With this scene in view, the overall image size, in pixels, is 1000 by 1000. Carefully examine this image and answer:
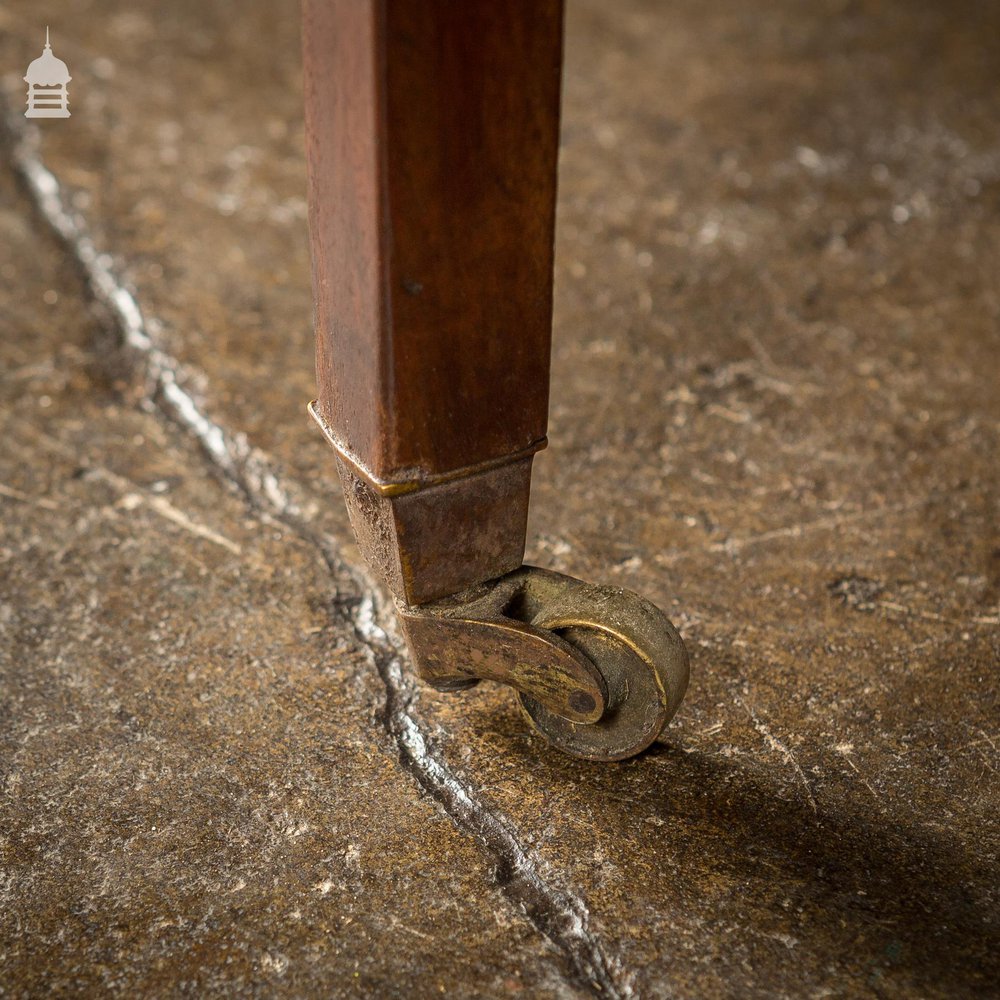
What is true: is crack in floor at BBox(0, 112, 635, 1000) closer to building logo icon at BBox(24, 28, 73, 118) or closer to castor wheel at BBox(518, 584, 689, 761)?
castor wheel at BBox(518, 584, 689, 761)

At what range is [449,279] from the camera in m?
1.53

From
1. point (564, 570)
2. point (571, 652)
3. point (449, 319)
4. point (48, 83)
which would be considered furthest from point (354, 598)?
point (48, 83)

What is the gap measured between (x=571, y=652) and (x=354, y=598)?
2.19ft

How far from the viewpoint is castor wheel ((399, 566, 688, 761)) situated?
5.57 ft

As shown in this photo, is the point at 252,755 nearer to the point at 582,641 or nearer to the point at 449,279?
the point at 582,641

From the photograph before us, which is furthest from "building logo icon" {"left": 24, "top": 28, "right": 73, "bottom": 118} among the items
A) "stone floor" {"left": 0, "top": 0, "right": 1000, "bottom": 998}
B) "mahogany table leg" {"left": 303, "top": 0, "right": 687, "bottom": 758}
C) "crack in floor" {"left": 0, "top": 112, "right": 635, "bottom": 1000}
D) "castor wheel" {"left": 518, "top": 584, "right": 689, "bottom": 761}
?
"castor wheel" {"left": 518, "top": 584, "right": 689, "bottom": 761}

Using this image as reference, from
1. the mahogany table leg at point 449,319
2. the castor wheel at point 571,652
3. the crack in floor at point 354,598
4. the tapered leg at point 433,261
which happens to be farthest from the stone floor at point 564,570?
the tapered leg at point 433,261

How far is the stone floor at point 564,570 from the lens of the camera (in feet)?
5.22

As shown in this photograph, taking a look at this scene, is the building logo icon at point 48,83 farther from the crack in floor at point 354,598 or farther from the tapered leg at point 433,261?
the tapered leg at point 433,261

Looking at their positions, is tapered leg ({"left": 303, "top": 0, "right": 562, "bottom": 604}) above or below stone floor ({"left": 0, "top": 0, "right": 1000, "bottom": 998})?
above

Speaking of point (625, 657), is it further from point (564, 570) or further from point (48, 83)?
point (48, 83)

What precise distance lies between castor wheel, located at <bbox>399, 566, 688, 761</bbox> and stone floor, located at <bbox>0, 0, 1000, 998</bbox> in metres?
0.13

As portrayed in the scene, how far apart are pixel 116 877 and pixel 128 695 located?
1.29 ft

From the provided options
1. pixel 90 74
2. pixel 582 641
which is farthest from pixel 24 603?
pixel 90 74
